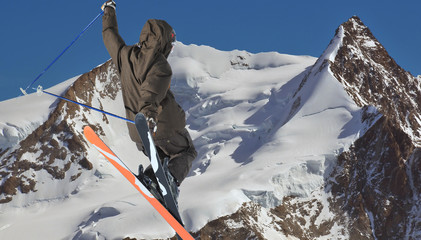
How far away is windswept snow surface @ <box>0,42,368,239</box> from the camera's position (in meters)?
62.2

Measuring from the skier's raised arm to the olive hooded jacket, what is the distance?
6cm

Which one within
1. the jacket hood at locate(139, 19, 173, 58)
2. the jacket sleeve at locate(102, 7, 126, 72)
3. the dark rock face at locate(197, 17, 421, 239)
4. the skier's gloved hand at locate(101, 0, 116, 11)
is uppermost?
the dark rock face at locate(197, 17, 421, 239)

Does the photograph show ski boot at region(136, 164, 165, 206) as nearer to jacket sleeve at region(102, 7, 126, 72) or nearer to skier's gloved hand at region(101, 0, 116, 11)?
jacket sleeve at region(102, 7, 126, 72)

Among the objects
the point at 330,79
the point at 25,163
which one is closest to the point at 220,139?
the point at 330,79

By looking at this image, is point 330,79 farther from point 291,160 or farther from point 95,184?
point 95,184

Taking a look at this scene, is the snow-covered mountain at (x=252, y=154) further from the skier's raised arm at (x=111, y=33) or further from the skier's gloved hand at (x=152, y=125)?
the skier's gloved hand at (x=152, y=125)

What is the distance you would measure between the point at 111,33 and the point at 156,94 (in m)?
1.74

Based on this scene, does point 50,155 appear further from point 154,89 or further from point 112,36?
point 154,89

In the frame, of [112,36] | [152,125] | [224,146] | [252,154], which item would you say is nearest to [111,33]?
[112,36]

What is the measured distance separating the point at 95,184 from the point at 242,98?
28730 mm

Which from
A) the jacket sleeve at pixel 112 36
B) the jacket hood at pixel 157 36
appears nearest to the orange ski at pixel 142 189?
the jacket sleeve at pixel 112 36

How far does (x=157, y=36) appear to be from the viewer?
7309 mm

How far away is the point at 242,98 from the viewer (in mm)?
96875

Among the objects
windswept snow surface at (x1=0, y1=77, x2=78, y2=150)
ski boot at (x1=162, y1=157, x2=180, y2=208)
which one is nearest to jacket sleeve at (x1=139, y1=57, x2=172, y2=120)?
ski boot at (x1=162, y1=157, x2=180, y2=208)
